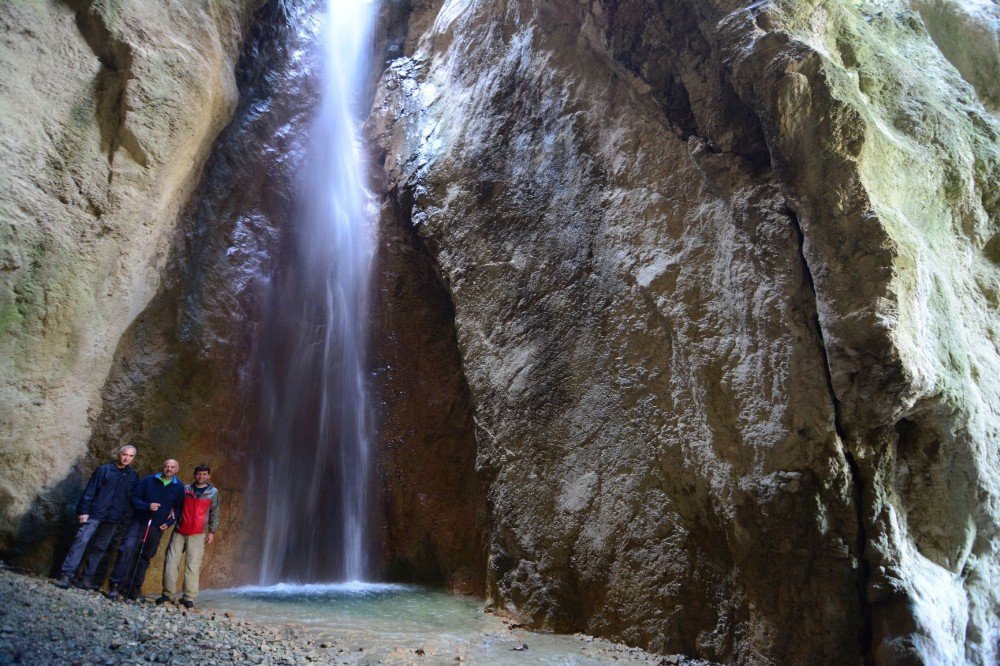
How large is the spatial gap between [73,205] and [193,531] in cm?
397

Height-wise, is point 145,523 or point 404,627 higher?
point 145,523

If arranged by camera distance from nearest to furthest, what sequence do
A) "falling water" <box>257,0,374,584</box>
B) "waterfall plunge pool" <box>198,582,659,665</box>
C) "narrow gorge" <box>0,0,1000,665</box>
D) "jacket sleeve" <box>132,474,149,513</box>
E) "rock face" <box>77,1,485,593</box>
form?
"narrow gorge" <box>0,0,1000,665</box> → "waterfall plunge pool" <box>198,582,659,665</box> → "jacket sleeve" <box>132,474,149,513</box> → "rock face" <box>77,1,485,593</box> → "falling water" <box>257,0,374,584</box>

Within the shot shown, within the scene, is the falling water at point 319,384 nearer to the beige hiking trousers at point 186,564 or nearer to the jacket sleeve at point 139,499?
the beige hiking trousers at point 186,564

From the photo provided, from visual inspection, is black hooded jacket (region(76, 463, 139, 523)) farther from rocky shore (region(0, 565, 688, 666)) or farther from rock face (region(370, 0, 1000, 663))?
rock face (region(370, 0, 1000, 663))

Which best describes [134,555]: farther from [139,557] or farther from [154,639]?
[154,639]

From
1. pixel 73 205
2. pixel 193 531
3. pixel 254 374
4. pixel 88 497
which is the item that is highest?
pixel 73 205

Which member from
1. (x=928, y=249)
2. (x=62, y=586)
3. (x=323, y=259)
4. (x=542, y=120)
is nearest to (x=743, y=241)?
(x=928, y=249)

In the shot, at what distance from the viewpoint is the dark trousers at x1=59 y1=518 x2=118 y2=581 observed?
6141 mm

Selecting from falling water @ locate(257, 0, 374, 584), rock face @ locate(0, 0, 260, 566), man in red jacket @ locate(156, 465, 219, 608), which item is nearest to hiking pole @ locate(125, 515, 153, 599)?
man in red jacket @ locate(156, 465, 219, 608)

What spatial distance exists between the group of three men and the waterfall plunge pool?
→ 65cm

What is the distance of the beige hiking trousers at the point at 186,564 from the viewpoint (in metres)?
6.49

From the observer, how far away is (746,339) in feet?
17.9

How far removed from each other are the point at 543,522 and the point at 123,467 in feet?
14.8

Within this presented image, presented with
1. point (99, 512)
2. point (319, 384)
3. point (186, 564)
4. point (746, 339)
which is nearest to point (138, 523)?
point (99, 512)
